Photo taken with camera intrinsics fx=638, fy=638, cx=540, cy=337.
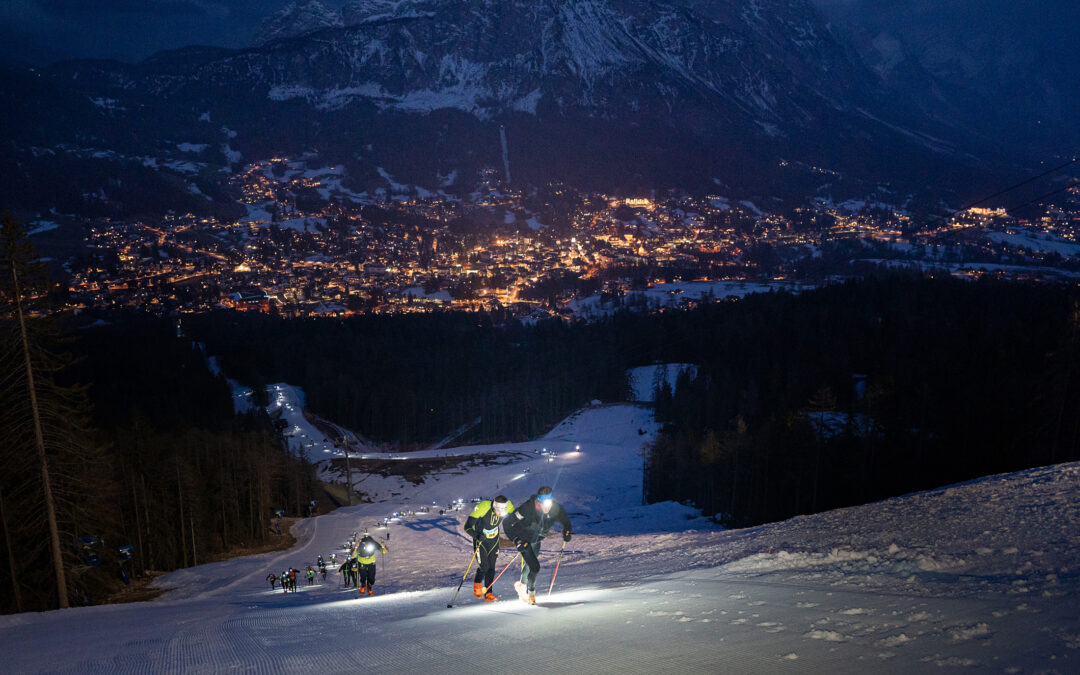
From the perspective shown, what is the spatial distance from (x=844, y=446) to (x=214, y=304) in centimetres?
14202

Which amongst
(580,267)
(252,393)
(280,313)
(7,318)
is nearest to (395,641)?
(7,318)

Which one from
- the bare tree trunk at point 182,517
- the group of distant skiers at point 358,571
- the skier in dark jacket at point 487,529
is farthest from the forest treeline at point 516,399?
the skier in dark jacket at point 487,529

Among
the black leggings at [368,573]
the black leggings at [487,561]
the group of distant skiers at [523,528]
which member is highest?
the group of distant skiers at [523,528]

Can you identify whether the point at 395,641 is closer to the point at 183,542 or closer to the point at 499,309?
the point at 183,542

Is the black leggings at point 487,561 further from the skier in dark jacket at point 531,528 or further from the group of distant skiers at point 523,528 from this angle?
the skier in dark jacket at point 531,528

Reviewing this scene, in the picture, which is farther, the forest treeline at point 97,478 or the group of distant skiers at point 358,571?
the forest treeline at point 97,478

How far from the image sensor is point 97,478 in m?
22.6

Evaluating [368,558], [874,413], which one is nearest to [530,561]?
[368,558]

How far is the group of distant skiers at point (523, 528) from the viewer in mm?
9578

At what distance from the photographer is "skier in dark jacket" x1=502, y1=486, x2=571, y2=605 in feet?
31.3

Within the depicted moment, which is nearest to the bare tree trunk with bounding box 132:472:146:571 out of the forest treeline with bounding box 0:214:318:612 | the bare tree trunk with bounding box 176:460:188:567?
the forest treeline with bounding box 0:214:318:612

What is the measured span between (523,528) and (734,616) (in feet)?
11.4

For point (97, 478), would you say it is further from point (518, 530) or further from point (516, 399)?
point (516, 399)

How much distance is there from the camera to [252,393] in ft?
294
